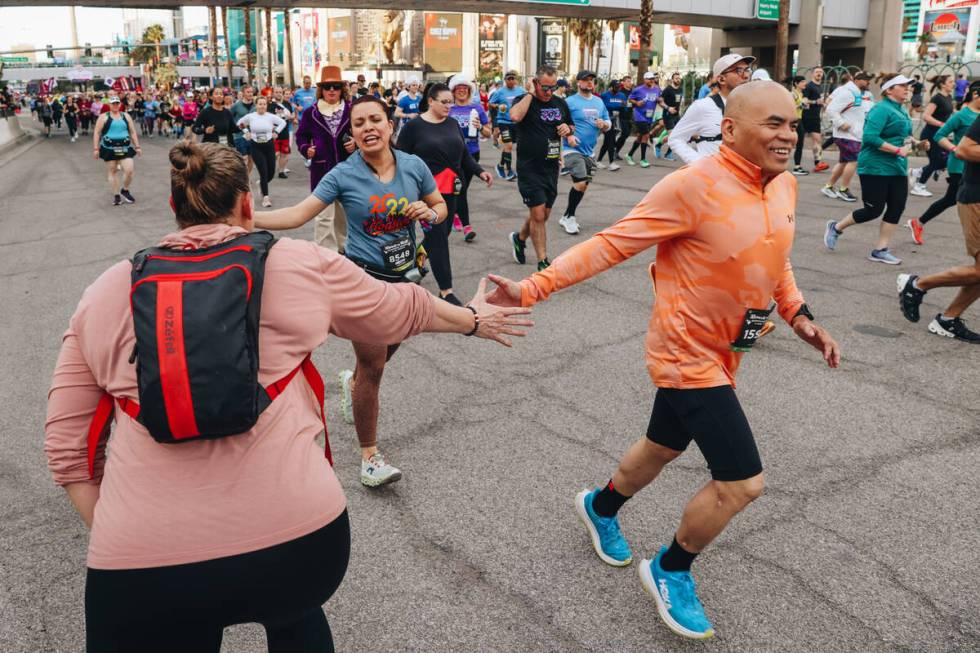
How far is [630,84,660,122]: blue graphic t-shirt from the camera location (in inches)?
669

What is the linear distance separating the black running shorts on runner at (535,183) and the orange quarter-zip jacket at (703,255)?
18.0 feet

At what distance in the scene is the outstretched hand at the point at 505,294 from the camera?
255cm

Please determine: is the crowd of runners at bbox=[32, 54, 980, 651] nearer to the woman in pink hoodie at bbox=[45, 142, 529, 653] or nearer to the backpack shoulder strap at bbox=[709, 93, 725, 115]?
the woman in pink hoodie at bbox=[45, 142, 529, 653]

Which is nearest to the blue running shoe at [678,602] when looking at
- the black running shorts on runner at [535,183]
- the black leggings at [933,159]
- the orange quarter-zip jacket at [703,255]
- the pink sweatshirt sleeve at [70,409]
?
the orange quarter-zip jacket at [703,255]

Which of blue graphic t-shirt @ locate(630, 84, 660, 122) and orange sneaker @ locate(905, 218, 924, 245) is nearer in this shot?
orange sneaker @ locate(905, 218, 924, 245)

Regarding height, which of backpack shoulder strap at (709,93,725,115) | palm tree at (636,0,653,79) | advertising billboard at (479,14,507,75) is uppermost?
advertising billboard at (479,14,507,75)

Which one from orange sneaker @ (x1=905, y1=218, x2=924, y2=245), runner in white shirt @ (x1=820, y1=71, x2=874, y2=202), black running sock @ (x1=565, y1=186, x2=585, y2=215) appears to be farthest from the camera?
runner in white shirt @ (x1=820, y1=71, x2=874, y2=202)

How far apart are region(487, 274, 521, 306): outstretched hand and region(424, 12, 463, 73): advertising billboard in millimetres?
98669

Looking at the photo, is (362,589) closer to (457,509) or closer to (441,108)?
(457,509)

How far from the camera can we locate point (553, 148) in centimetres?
827

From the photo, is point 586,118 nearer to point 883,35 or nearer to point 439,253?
point 439,253

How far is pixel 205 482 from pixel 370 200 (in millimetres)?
2668

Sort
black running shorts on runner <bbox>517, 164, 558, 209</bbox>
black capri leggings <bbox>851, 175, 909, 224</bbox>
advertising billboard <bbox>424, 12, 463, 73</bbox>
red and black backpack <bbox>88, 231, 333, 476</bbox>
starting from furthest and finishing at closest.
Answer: advertising billboard <bbox>424, 12, 463, 73</bbox>, black running shorts on runner <bbox>517, 164, 558, 209</bbox>, black capri leggings <bbox>851, 175, 909, 224</bbox>, red and black backpack <bbox>88, 231, 333, 476</bbox>

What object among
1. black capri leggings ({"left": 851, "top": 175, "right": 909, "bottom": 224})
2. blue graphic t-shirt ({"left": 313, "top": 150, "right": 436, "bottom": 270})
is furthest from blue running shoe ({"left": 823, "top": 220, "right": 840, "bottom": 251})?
blue graphic t-shirt ({"left": 313, "top": 150, "right": 436, "bottom": 270})
